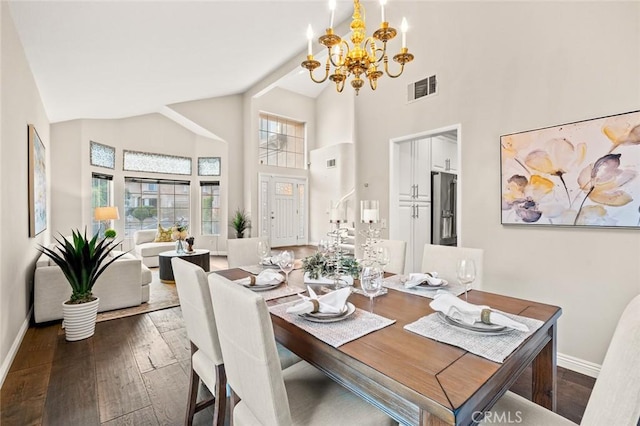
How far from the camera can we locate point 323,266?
180cm

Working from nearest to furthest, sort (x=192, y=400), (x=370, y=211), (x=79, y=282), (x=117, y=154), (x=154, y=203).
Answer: (x=192, y=400) → (x=79, y=282) → (x=370, y=211) → (x=117, y=154) → (x=154, y=203)

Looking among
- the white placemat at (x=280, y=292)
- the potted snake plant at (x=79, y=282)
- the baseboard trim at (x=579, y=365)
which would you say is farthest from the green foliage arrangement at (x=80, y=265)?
the baseboard trim at (x=579, y=365)

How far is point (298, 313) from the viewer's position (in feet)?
4.02

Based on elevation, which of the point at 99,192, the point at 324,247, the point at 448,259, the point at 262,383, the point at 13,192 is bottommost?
the point at 262,383

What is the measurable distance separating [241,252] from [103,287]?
202cm

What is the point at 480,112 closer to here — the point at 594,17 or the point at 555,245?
the point at 594,17

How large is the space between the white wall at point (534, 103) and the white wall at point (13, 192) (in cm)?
360

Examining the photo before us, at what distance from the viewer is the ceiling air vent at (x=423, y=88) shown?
314cm

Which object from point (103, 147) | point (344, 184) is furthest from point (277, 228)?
point (103, 147)

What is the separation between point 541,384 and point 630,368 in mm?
988

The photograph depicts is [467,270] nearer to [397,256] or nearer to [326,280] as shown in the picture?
[326,280]

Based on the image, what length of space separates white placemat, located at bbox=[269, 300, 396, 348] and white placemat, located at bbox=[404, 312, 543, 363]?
0.13m

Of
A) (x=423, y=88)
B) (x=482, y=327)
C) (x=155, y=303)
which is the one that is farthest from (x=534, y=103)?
(x=155, y=303)

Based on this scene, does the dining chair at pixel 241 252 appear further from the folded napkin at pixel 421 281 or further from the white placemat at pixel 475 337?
the white placemat at pixel 475 337
